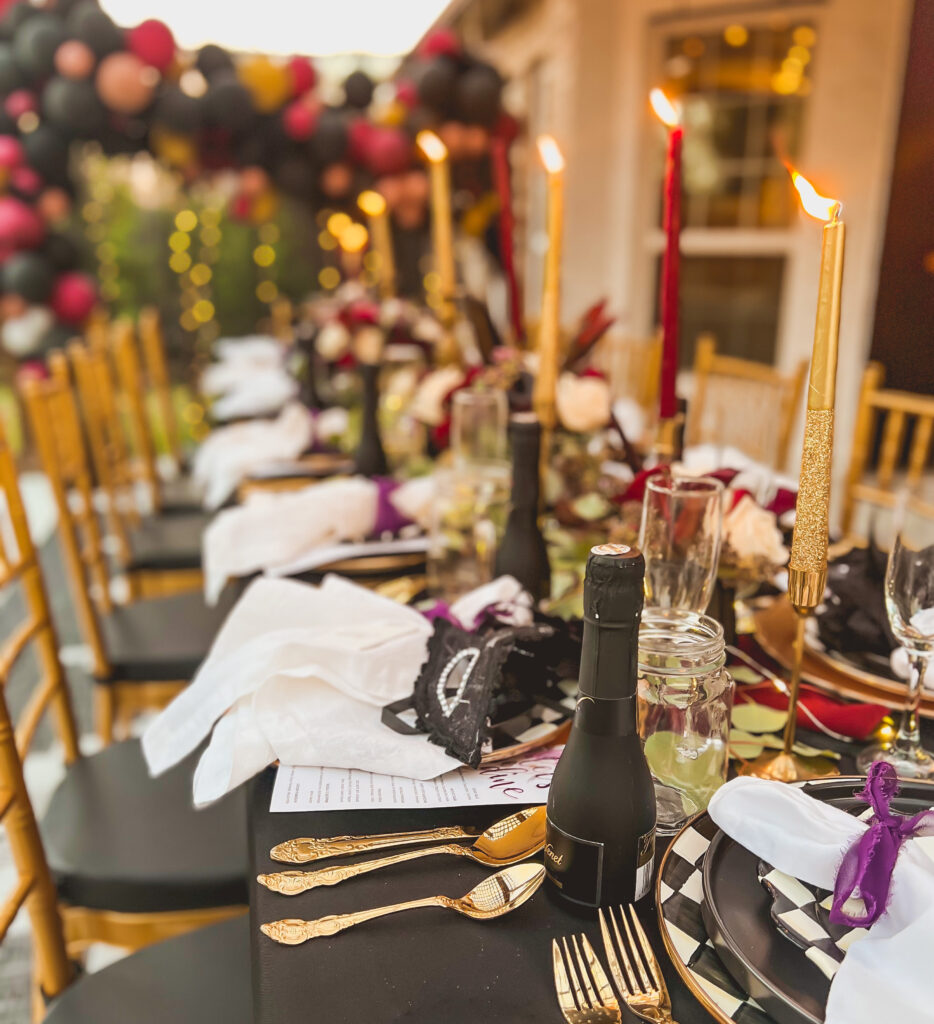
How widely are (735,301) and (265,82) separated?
7.92 ft

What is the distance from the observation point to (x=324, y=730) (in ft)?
2.52

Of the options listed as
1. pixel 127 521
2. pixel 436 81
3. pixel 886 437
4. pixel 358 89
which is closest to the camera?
pixel 886 437

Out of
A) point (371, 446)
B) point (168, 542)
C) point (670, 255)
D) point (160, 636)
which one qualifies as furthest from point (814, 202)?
point (168, 542)

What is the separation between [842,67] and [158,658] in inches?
132

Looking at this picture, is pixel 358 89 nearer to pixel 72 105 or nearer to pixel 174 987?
pixel 72 105

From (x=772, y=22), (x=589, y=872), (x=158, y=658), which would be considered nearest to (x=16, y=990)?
(x=158, y=658)

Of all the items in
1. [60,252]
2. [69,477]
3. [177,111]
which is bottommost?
[69,477]

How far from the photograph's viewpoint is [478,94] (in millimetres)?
4211

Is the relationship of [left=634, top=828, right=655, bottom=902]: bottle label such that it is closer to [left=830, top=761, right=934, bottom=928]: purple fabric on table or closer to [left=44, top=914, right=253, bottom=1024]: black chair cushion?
[left=830, top=761, right=934, bottom=928]: purple fabric on table

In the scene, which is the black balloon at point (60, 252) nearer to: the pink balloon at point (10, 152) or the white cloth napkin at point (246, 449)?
the pink balloon at point (10, 152)

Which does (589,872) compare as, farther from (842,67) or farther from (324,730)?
(842,67)

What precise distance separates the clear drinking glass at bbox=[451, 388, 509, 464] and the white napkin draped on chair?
390 mm

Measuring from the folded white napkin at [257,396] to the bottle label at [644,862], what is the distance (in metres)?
2.02

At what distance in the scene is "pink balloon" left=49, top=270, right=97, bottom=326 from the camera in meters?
4.25
